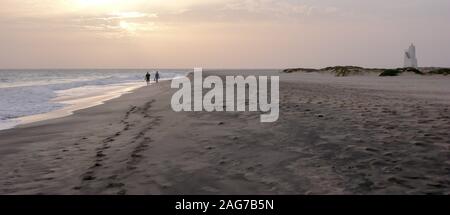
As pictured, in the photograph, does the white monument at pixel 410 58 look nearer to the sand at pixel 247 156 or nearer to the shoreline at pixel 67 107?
the shoreline at pixel 67 107

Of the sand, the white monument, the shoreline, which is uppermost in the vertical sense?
A: the white monument

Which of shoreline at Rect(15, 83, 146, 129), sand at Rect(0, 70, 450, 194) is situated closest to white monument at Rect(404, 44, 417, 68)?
shoreline at Rect(15, 83, 146, 129)

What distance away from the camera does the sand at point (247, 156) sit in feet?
19.1

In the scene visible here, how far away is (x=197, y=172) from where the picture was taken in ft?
22.0

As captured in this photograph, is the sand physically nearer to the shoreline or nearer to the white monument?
the shoreline

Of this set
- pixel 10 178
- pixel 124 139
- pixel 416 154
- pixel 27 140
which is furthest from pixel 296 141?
pixel 27 140

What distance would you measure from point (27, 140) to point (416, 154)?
33.7 feet

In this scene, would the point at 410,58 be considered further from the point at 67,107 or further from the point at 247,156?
the point at 247,156

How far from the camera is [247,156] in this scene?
760 cm

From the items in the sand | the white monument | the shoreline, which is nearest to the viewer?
the sand

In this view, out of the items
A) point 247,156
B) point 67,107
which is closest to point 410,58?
point 67,107

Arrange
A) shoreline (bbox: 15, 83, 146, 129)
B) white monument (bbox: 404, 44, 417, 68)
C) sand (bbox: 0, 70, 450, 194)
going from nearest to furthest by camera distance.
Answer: sand (bbox: 0, 70, 450, 194)
shoreline (bbox: 15, 83, 146, 129)
white monument (bbox: 404, 44, 417, 68)

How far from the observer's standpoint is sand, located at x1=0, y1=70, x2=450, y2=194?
5.82 meters
